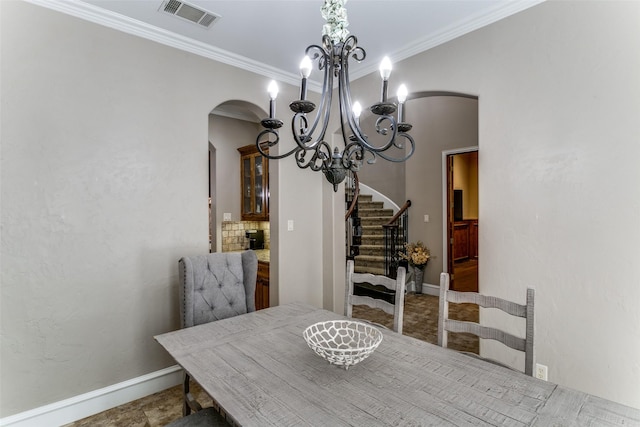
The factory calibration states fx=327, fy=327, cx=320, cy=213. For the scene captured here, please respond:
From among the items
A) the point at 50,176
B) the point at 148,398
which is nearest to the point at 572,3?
the point at 50,176

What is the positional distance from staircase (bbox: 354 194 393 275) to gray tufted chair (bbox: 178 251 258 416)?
10.7 feet

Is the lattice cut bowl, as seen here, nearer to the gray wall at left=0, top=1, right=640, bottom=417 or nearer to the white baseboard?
the gray wall at left=0, top=1, right=640, bottom=417

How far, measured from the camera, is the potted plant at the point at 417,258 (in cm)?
530

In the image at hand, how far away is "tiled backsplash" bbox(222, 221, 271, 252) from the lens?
15.8 feet

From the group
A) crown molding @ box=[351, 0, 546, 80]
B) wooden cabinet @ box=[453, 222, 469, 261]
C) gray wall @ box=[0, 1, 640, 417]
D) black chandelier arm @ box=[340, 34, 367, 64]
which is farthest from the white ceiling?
wooden cabinet @ box=[453, 222, 469, 261]

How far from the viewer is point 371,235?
20.0 ft

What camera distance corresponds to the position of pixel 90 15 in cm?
233

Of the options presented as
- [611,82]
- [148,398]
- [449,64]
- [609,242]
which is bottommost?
[148,398]

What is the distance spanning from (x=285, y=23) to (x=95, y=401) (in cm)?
311

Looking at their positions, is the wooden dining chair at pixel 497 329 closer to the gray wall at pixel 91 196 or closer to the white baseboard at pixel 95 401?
the gray wall at pixel 91 196

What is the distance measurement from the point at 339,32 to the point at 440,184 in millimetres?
4198

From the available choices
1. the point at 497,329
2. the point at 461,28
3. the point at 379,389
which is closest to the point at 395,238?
the point at 461,28

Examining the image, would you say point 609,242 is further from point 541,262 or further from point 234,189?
point 234,189

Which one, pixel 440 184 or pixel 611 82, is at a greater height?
pixel 611 82
